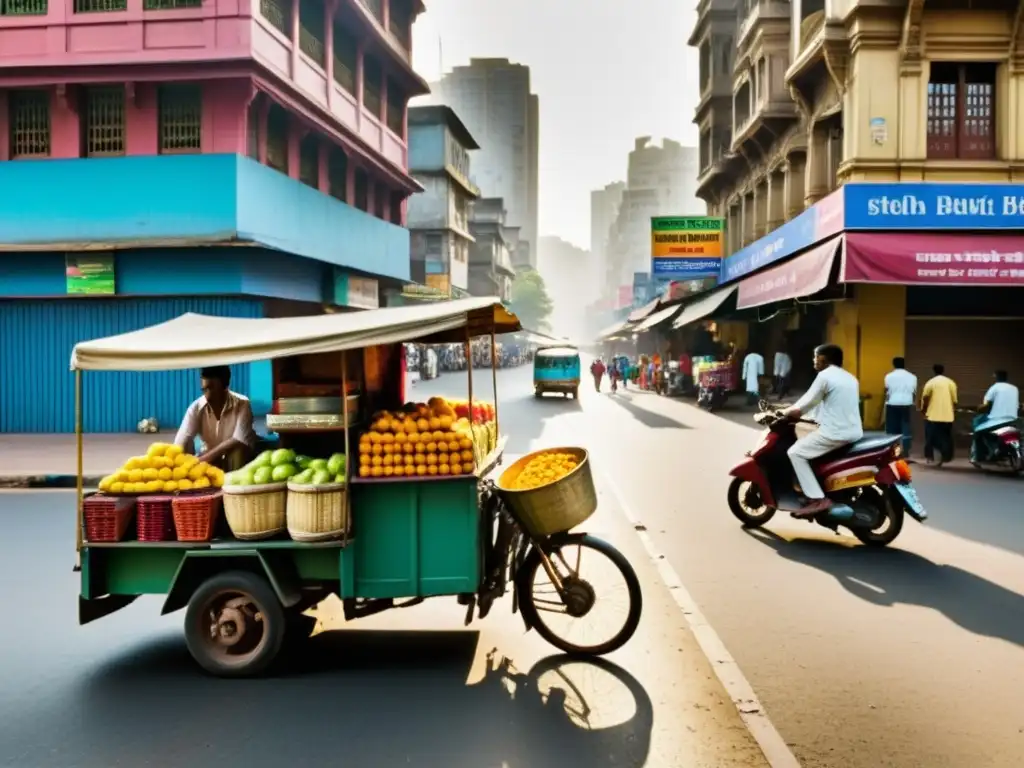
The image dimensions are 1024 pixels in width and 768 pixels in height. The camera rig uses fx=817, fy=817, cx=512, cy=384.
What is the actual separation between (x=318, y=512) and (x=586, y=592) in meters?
1.66

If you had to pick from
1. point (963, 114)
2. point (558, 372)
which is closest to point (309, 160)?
point (558, 372)

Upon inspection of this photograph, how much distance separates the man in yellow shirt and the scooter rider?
6.46 metres

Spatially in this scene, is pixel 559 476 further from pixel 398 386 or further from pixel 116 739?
pixel 116 739

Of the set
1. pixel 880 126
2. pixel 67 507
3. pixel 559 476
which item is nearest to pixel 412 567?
pixel 559 476

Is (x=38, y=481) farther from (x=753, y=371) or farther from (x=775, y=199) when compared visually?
(x=775, y=199)

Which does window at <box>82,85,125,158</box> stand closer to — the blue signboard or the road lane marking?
the blue signboard

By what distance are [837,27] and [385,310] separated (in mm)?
16720

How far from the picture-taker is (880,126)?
1739 cm

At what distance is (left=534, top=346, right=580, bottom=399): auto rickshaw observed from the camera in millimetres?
32250

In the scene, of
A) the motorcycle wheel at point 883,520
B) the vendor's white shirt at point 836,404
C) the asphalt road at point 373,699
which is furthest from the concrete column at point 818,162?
the asphalt road at point 373,699

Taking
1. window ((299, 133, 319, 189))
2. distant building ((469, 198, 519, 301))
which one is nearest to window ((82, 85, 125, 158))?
window ((299, 133, 319, 189))

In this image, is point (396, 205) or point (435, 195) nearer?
point (396, 205)

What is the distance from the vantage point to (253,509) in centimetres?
470

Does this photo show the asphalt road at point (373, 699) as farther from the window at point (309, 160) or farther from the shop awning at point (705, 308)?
the shop awning at point (705, 308)
